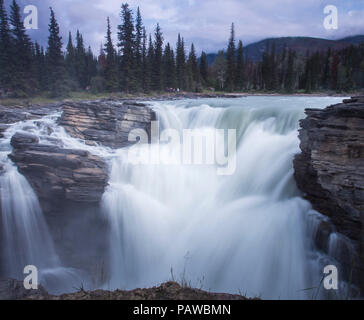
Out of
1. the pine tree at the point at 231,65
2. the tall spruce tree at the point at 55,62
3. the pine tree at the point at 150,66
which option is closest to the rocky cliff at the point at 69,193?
the tall spruce tree at the point at 55,62

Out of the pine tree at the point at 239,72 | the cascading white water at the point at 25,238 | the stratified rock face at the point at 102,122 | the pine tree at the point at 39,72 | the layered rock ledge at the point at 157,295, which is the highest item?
the pine tree at the point at 239,72

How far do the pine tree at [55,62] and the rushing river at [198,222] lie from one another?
22.7 meters

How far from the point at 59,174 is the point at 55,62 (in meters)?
31.3

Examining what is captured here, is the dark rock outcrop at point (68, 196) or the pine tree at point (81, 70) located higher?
the pine tree at point (81, 70)

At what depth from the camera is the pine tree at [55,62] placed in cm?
3141

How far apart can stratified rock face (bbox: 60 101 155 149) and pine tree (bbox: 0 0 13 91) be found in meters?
24.0

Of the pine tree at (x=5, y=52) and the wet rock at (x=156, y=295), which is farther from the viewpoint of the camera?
the pine tree at (x=5, y=52)

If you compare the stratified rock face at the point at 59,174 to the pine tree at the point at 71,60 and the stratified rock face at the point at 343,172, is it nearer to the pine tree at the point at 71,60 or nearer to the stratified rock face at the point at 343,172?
the stratified rock face at the point at 343,172

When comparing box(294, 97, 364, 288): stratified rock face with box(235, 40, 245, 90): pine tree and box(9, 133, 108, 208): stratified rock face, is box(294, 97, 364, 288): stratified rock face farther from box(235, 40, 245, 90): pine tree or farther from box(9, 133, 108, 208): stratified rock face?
box(235, 40, 245, 90): pine tree

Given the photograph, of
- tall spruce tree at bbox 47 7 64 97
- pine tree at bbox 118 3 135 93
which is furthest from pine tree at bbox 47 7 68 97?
pine tree at bbox 118 3 135 93

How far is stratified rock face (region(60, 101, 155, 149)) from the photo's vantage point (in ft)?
41.6

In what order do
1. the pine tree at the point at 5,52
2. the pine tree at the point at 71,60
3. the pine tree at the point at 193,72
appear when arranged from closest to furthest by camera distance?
the pine tree at the point at 5,52 < the pine tree at the point at 71,60 < the pine tree at the point at 193,72
